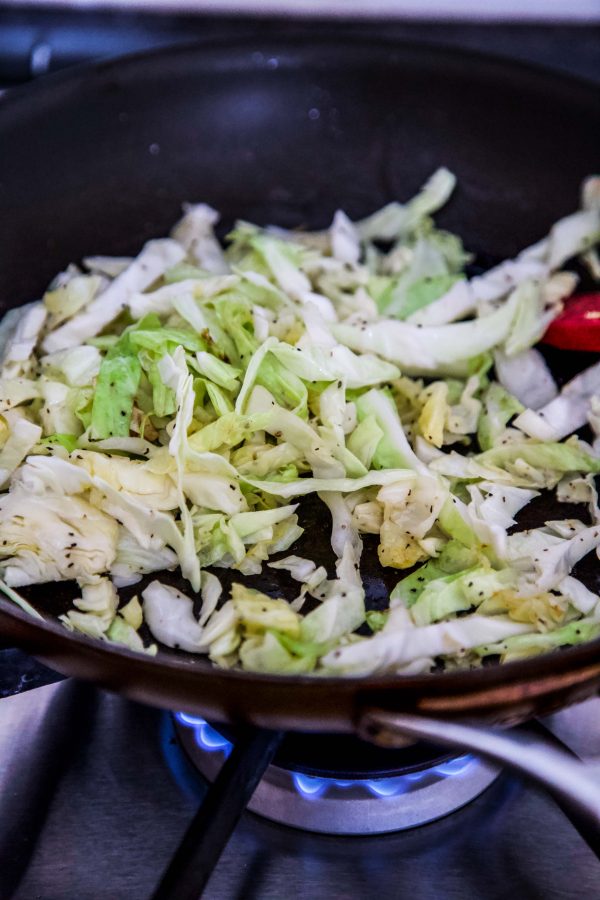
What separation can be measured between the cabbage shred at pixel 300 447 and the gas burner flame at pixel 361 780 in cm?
12

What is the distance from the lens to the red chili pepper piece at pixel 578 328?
1.50 metres

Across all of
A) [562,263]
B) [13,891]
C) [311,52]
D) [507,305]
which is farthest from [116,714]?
[311,52]

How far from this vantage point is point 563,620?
1.13 meters

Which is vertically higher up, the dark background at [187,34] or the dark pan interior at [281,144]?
the dark background at [187,34]

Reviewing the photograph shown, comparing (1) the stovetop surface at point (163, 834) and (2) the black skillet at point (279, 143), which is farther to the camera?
(2) the black skillet at point (279, 143)

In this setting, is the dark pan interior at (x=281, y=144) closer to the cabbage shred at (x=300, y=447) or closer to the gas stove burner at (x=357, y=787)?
the cabbage shred at (x=300, y=447)

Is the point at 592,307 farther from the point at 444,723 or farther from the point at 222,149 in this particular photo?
the point at 444,723

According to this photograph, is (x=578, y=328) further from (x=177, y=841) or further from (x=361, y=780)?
(x=177, y=841)

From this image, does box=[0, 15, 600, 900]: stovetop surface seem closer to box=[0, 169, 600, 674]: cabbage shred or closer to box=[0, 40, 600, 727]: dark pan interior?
box=[0, 169, 600, 674]: cabbage shred

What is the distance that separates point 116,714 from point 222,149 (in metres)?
1.08

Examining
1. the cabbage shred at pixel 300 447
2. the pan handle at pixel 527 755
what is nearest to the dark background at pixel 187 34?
the cabbage shred at pixel 300 447

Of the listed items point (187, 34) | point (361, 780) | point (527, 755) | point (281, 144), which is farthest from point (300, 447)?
point (187, 34)

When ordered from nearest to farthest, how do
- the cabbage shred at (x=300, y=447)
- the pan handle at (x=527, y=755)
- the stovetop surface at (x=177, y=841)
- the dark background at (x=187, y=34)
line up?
the pan handle at (x=527, y=755) < the stovetop surface at (x=177, y=841) < the cabbage shred at (x=300, y=447) < the dark background at (x=187, y=34)

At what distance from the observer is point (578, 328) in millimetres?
1510
